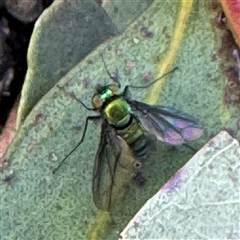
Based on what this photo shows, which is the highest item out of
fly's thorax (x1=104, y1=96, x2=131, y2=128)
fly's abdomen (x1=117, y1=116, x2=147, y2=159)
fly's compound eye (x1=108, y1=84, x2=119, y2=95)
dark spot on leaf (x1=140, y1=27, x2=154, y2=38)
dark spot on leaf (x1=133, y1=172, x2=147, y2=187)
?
dark spot on leaf (x1=140, y1=27, x2=154, y2=38)

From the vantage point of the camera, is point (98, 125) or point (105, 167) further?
point (98, 125)

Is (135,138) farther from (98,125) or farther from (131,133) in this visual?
(98,125)

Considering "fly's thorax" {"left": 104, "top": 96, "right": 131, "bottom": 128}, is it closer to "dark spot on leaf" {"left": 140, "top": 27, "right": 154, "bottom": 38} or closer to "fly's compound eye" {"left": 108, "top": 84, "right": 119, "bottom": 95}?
"fly's compound eye" {"left": 108, "top": 84, "right": 119, "bottom": 95}

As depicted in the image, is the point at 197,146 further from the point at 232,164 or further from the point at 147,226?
the point at 147,226

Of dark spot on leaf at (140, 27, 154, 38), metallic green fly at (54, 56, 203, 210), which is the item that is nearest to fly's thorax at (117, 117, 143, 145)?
metallic green fly at (54, 56, 203, 210)

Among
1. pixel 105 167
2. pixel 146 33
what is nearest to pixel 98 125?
pixel 105 167

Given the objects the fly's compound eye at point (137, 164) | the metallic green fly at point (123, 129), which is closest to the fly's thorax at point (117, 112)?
the metallic green fly at point (123, 129)

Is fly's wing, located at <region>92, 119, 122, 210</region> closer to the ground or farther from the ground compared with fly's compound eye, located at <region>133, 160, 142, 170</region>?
farther from the ground

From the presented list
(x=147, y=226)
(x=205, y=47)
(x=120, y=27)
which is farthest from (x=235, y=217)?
(x=120, y=27)
